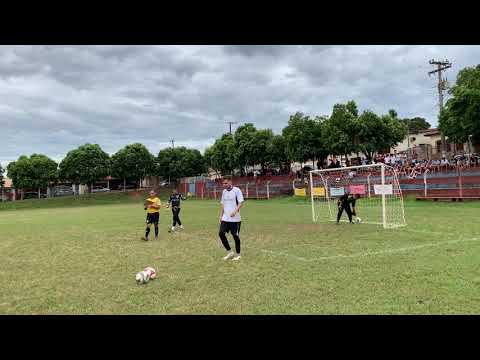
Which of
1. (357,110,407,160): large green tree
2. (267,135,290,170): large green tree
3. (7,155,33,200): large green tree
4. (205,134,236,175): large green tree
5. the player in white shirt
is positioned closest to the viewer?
the player in white shirt

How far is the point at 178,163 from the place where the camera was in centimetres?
7494

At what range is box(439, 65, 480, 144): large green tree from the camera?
29.0 metres

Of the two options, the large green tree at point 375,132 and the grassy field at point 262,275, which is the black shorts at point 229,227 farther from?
the large green tree at point 375,132

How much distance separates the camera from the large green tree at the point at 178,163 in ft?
247

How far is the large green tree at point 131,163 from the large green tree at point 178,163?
2453mm

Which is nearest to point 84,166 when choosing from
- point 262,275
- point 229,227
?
point 229,227

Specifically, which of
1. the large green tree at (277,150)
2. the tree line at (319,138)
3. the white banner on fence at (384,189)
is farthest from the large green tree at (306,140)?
the white banner on fence at (384,189)

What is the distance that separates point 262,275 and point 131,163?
68.5 meters

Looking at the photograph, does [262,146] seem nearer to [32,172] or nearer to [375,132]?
[375,132]

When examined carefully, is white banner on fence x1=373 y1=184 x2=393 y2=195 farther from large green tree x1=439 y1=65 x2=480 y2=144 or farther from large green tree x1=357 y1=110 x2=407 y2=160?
large green tree x1=357 y1=110 x2=407 y2=160

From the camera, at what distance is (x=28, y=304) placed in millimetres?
6621

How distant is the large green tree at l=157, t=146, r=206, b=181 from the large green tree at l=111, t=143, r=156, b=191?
245 centimetres

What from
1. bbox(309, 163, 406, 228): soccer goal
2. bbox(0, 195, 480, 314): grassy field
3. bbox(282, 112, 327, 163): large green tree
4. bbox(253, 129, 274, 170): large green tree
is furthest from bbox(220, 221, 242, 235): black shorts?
bbox(253, 129, 274, 170): large green tree
